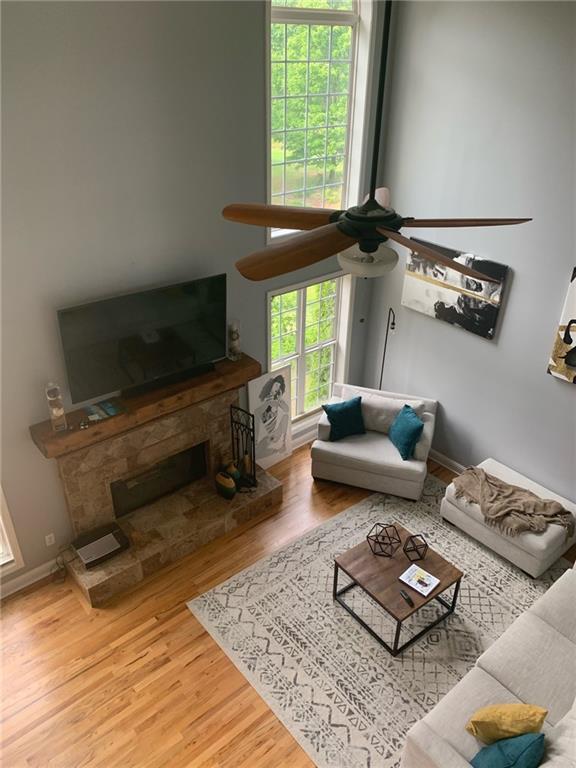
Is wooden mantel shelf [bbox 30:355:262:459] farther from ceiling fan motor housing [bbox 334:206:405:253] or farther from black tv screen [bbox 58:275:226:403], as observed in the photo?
ceiling fan motor housing [bbox 334:206:405:253]

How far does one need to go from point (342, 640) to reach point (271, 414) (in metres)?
2.37

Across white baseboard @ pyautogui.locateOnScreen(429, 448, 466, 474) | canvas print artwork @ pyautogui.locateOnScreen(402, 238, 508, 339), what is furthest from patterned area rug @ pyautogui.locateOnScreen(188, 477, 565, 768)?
canvas print artwork @ pyautogui.locateOnScreen(402, 238, 508, 339)

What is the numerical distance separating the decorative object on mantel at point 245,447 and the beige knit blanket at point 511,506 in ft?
6.29

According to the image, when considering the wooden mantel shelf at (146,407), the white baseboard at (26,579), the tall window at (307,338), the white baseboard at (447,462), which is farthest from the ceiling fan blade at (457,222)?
the white baseboard at (26,579)

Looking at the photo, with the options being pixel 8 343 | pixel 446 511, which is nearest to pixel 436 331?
pixel 446 511

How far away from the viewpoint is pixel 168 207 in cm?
462

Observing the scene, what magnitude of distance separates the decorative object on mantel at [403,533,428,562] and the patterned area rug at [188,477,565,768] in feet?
1.60

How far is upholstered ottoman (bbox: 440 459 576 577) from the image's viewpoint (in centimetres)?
495

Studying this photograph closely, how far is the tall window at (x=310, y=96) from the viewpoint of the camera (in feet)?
16.5

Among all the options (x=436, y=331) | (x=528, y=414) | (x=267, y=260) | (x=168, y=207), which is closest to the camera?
(x=267, y=260)

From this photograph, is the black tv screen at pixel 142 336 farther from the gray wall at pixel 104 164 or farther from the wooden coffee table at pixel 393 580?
the wooden coffee table at pixel 393 580

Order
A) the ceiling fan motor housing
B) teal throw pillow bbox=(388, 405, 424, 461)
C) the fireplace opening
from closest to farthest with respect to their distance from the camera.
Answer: the ceiling fan motor housing < the fireplace opening < teal throw pillow bbox=(388, 405, 424, 461)

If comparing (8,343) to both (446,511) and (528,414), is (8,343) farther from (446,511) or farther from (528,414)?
(528,414)

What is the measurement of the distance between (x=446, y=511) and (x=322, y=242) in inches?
157
